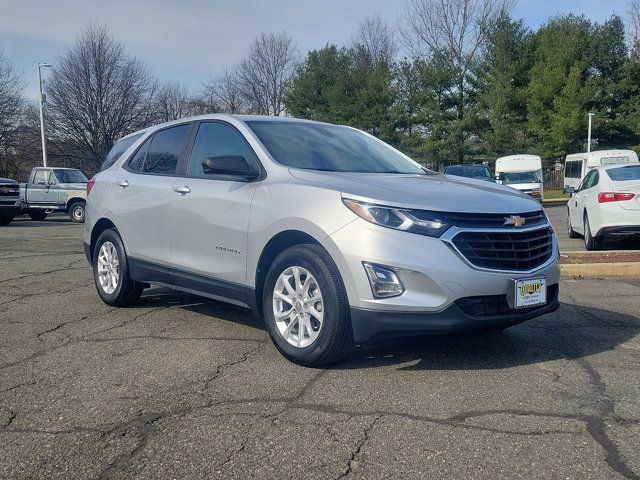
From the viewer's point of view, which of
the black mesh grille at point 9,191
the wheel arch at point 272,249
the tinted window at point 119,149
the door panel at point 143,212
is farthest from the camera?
the black mesh grille at point 9,191

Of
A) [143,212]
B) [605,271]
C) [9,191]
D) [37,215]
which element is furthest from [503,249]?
[37,215]

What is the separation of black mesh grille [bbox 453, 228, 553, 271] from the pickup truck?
20954 millimetres

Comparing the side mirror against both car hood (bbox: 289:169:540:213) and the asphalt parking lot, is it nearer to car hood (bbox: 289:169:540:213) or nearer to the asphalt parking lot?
car hood (bbox: 289:169:540:213)

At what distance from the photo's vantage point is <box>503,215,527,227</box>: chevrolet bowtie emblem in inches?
179

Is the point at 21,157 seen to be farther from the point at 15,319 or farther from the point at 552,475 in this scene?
the point at 552,475

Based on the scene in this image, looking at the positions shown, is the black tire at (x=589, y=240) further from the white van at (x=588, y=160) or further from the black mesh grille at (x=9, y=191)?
the white van at (x=588, y=160)

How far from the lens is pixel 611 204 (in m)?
10.9

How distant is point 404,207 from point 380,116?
4318 centimetres

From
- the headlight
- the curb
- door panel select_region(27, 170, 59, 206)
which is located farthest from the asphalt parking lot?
A: door panel select_region(27, 170, 59, 206)

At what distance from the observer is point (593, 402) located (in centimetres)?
395

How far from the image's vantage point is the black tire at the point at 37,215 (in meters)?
24.4

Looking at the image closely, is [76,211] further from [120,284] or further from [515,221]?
[515,221]

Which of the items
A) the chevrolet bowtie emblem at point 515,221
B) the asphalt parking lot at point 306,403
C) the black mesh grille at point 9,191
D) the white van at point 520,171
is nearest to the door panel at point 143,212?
the asphalt parking lot at point 306,403

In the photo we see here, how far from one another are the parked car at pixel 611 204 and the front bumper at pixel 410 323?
7376 millimetres
